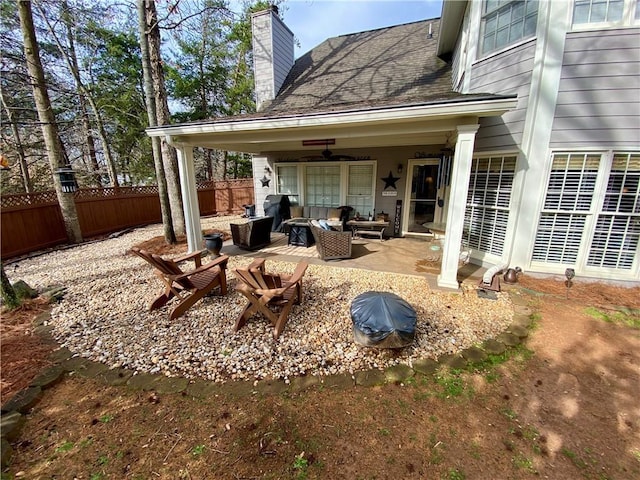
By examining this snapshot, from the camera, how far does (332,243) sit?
17.5 ft

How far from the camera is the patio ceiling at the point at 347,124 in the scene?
3.46 meters

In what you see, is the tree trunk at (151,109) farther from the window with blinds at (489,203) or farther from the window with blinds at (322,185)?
the window with blinds at (489,203)

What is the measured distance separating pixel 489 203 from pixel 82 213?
10.4 meters

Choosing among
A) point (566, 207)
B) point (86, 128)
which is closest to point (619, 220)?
point (566, 207)

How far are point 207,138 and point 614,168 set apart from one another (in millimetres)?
6908

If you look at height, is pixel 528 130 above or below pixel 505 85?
below

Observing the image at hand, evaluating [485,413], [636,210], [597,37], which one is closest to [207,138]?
[485,413]

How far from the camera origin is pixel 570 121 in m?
3.97

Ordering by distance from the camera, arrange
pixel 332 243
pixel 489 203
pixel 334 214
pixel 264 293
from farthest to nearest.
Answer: pixel 334 214 → pixel 332 243 → pixel 489 203 → pixel 264 293

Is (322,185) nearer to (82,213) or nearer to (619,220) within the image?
(619,220)

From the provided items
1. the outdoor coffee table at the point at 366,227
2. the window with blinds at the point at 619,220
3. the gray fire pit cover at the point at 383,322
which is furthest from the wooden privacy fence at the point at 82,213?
the window with blinds at the point at 619,220

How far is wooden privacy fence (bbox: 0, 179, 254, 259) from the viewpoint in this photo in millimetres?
6113

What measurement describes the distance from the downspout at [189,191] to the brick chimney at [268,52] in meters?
4.16

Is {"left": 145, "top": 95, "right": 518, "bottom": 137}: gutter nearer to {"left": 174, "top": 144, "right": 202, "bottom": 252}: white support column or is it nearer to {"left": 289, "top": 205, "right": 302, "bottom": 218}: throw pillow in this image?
{"left": 174, "top": 144, "right": 202, "bottom": 252}: white support column
